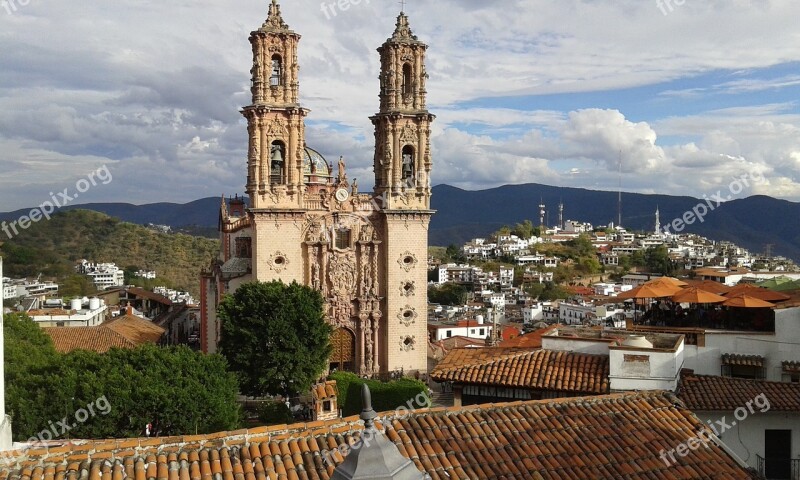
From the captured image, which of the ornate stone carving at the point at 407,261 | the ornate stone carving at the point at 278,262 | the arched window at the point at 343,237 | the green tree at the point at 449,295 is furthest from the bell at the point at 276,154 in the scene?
the green tree at the point at 449,295

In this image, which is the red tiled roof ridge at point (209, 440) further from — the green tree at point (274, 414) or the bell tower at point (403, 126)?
the bell tower at point (403, 126)

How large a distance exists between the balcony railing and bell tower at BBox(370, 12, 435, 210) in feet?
65.7

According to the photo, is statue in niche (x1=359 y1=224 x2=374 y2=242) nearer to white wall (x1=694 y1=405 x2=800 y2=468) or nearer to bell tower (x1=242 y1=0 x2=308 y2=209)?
bell tower (x1=242 y1=0 x2=308 y2=209)

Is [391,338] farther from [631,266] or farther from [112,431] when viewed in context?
[631,266]

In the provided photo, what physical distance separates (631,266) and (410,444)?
103235 millimetres

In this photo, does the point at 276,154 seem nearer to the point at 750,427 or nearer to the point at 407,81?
the point at 407,81

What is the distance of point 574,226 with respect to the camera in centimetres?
16875

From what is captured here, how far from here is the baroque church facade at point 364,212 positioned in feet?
95.3

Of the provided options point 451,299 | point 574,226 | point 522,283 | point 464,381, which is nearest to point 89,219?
point 451,299

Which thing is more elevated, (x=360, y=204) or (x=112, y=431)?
(x=360, y=204)

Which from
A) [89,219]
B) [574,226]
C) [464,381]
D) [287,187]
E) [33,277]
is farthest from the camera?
[574,226]

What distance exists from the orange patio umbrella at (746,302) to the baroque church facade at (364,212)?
1498cm

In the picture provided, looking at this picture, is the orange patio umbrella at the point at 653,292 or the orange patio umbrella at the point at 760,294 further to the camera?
the orange patio umbrella at the point at 653,292

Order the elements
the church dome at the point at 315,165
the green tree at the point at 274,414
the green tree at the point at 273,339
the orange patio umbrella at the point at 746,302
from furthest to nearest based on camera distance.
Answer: the church dome at the point at 315,165
the green tree at the point at 273,339
the green tree at the point at 274,414
the orange patio umbrella at the point at 746,302
